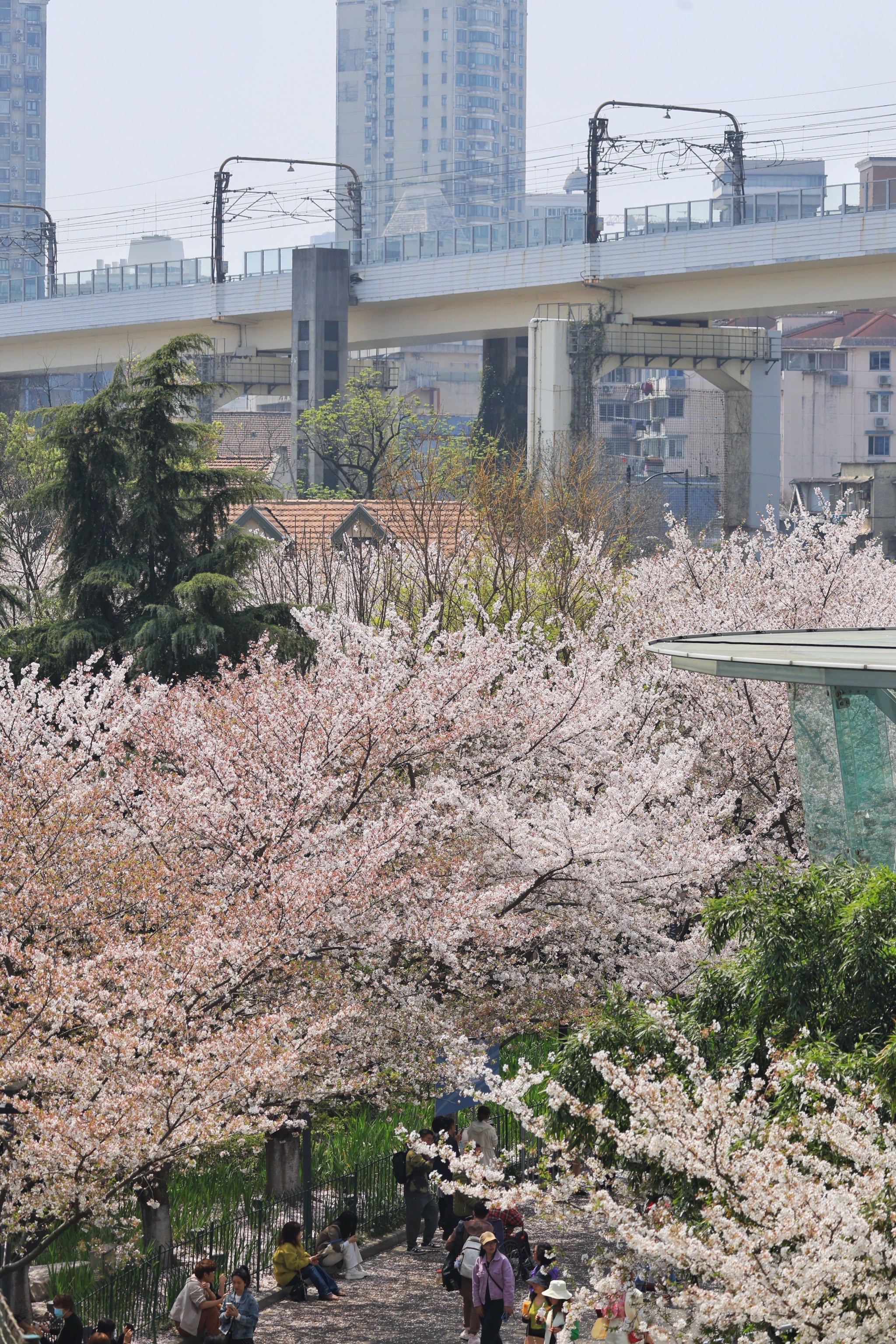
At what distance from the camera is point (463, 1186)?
8875 millimetres

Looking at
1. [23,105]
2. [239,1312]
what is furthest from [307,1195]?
[23,105]

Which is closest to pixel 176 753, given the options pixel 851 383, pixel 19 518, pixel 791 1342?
pixel 791 1342

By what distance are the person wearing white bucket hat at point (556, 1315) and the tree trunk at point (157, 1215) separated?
3641 millimetres

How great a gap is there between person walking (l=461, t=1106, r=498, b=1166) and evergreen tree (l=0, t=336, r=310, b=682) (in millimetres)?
7587

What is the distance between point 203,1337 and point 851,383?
91.5 m

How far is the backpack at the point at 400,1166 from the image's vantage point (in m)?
17.4

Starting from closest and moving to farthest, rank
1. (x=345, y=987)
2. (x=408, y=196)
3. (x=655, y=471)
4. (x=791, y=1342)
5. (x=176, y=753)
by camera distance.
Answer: (x=791, y=1342)
(x=345, y=987)
(x=176, y=753)
(x=655, y=471)
(x=408, y=196)

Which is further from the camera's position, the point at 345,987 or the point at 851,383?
the point at 851,383

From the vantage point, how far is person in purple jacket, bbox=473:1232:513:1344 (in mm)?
13500

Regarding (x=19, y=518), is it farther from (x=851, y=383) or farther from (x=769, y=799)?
(x=851, y=383)

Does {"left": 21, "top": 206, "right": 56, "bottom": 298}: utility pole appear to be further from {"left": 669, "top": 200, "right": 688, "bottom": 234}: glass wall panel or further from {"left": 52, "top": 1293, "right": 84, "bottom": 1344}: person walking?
{"left": 52, "top": 1293, "right": 84, "bottom": 1344}: person walking

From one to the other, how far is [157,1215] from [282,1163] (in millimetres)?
2594

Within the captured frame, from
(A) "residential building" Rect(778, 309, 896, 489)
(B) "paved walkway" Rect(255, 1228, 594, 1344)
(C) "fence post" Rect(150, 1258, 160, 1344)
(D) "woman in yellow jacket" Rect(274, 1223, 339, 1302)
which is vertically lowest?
(B) "paved walkway" Rect(255, 1228, 594, 1344)

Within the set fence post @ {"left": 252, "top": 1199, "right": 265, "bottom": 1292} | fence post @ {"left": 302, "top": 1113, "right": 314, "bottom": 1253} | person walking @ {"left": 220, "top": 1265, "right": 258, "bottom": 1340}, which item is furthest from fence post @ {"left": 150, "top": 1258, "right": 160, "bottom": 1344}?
fence post @ {"left": 302, "top": 1113, "right": 314, "bottom": 1253}
